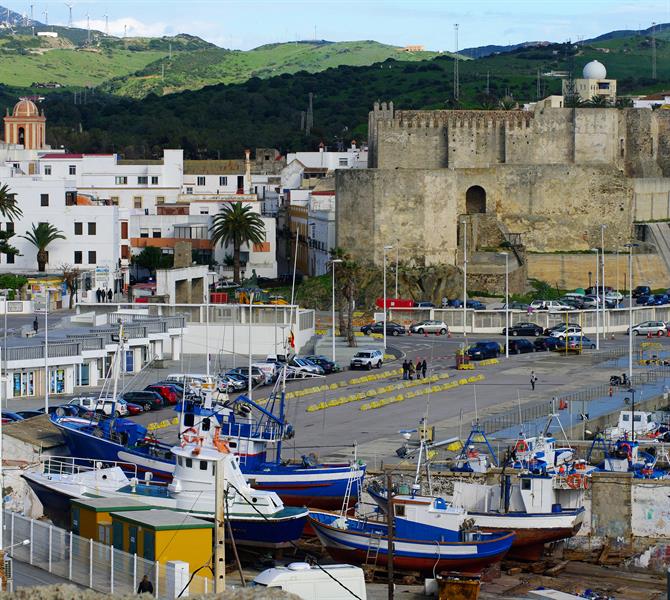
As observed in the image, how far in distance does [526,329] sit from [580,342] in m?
4.26

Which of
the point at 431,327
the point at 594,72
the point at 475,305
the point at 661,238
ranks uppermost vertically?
the point at 594,72

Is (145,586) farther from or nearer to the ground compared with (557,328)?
nearer to the ground

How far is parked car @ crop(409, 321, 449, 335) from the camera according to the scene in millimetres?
68062

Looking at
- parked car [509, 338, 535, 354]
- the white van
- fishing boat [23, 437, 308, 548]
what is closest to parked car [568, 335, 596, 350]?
parked car [509, 338, 535, 354]

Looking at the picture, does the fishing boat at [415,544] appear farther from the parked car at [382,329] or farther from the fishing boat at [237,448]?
the parked car at [382,329]

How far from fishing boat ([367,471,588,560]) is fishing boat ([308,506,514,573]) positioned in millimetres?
246

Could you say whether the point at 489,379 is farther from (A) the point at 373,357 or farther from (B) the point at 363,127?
(B) the point at 363,127

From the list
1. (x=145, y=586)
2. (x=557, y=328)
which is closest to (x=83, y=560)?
(x=145, y=586)

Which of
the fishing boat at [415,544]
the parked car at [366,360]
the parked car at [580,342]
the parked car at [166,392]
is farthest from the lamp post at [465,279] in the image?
the fishing boat at [415,544]

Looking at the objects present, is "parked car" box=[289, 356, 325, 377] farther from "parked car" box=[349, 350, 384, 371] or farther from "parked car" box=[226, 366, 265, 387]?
"parked car" box=[349, 350, 384, 371]

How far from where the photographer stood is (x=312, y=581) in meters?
27.3

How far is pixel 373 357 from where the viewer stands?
57.9 metres

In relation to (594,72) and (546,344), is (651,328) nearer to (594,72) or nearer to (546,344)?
(546,344)

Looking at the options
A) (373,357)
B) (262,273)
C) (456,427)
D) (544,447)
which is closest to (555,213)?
(262,273)
